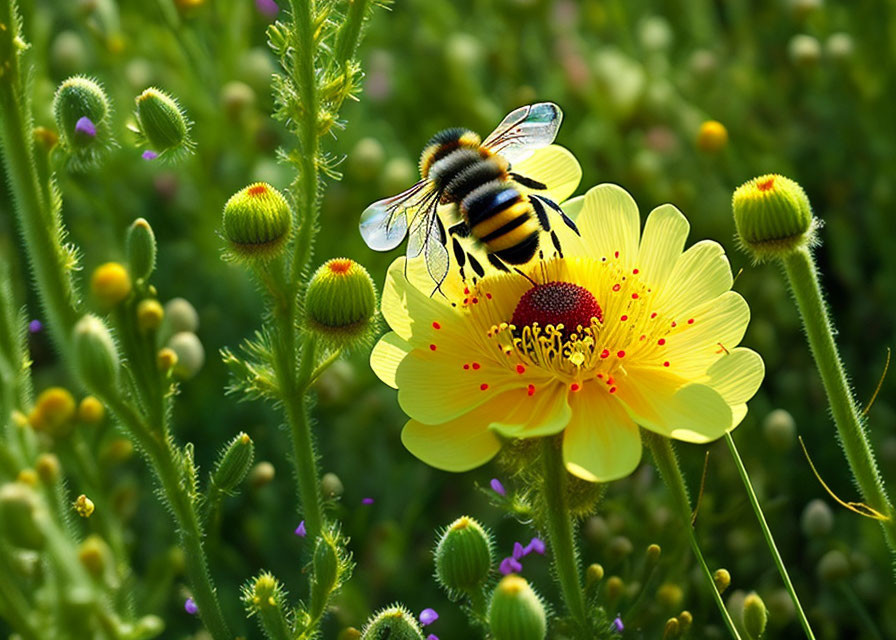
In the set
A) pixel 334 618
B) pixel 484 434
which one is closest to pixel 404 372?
pixel 484 434

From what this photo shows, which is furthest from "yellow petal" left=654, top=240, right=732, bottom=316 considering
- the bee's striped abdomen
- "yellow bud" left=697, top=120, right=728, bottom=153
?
"yellow bud" left=697, top=120, right=728, bottom=153

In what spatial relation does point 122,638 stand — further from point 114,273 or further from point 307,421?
point 307,421

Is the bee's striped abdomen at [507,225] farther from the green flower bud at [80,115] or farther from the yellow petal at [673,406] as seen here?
the green flower bud at [80,115]

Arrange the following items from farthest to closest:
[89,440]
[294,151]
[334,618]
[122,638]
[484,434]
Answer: [334,618], [89,440], [294,151], [484,434], [122,638]

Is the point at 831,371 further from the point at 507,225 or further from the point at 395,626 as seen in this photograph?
the point at 395,626

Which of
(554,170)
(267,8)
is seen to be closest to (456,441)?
(554,170)

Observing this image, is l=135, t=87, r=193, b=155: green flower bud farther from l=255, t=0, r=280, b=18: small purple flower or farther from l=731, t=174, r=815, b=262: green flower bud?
l=255, t=0, r=280, b=18: small purple flower
